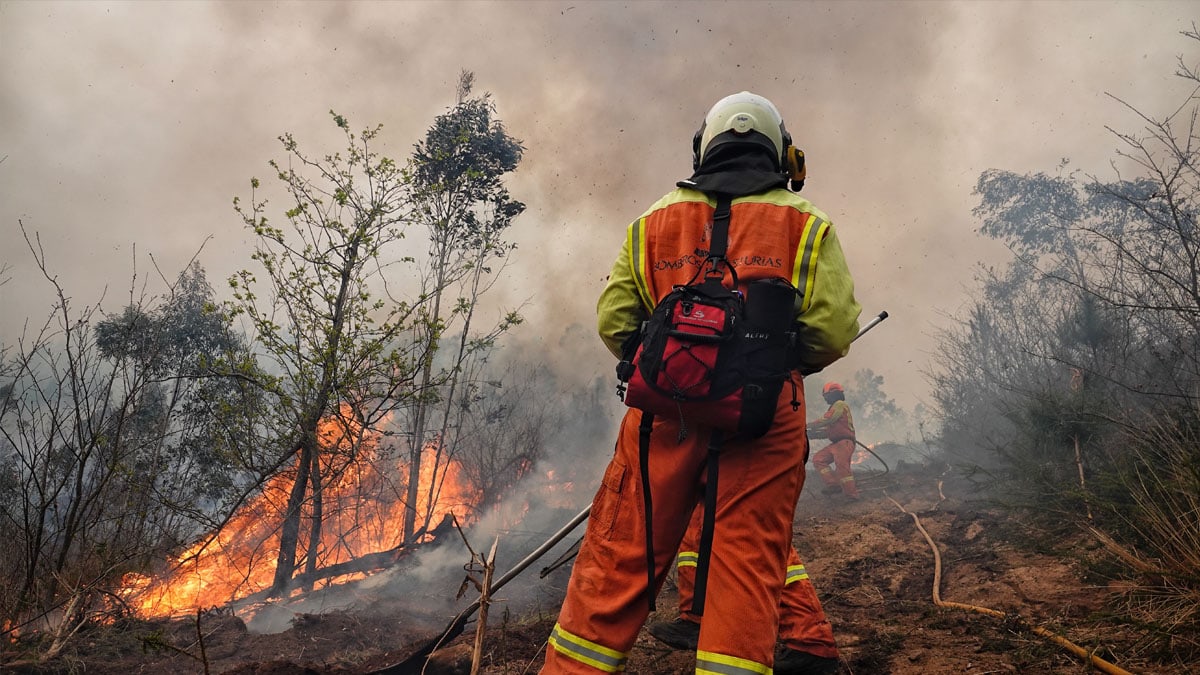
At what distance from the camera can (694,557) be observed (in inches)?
106

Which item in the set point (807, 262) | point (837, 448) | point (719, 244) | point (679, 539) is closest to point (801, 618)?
point (679, 539)

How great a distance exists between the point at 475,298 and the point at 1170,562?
10.2 meters

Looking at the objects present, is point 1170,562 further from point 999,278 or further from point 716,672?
point 999,278

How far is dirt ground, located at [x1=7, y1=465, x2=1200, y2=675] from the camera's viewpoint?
2566 millimetres

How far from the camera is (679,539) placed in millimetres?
1955

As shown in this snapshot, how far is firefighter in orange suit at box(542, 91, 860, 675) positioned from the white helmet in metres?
0.01

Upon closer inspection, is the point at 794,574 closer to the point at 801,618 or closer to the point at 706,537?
the point at 801,618

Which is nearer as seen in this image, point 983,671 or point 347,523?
point 983,671

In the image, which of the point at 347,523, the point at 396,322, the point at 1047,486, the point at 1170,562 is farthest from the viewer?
the point at 347,523

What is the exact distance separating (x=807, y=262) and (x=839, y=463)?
31.2 feet

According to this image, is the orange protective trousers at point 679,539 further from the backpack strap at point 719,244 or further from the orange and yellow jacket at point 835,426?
the orange and yellow jacket at point 835,426

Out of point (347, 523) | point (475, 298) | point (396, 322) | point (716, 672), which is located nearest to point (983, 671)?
point (716, 672)

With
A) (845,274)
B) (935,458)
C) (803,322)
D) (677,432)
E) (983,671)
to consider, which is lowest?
(983,671)

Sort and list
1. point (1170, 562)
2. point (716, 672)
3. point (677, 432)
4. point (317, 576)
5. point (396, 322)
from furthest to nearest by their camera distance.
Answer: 1. point (317, 576)
2. point (396, 322)
3. point (1170, 562)
4. point (677, 432)
5. point (716, 672)
